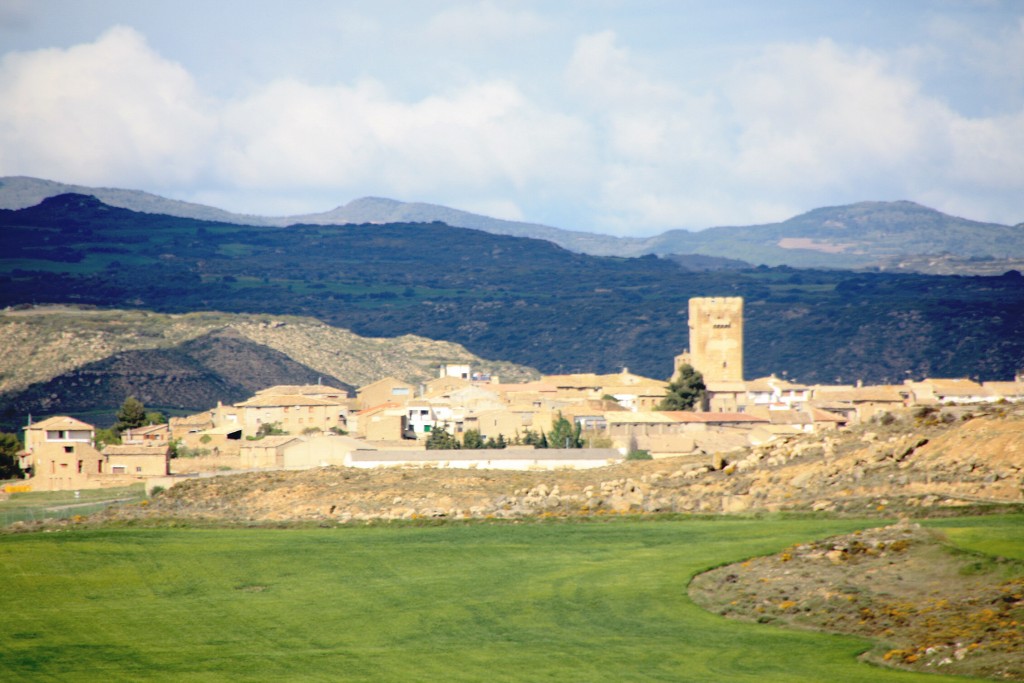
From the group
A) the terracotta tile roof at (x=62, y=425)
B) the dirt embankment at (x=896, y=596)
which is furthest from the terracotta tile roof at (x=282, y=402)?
the dirt embankment at (x=896, y=596)

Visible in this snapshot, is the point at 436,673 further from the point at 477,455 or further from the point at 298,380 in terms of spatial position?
the point at 298,380

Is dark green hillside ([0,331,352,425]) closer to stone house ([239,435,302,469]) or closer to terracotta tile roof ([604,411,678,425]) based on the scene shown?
stone house ([239,435,302,469])

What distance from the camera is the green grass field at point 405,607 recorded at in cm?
2498

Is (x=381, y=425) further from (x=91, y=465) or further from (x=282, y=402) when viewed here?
(x=91, y=465)

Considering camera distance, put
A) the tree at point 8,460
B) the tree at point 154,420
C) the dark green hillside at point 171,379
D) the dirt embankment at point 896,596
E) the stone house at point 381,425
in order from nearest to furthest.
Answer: the dirt embankment at point 896,596
the tree at point 8,460
the stone house at point 381,425
the tree at point 154,420
the dark green hillside at point 171,379

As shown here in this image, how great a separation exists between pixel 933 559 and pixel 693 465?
21.1m

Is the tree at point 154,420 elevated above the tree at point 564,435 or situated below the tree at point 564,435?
above

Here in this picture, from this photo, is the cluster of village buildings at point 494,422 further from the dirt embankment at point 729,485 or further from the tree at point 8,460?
the dirt embankment at point 729,485

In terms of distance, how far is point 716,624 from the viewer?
28156 millimetres

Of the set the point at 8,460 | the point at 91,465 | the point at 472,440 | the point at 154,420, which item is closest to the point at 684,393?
the point at 472,440

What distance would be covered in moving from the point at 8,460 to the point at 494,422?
88.0ft

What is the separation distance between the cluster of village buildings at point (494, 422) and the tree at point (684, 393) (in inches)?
40.9

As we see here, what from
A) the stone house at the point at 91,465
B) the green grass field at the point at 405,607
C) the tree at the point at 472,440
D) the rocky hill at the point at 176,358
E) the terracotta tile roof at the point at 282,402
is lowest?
the green grass field at the point at 405,607

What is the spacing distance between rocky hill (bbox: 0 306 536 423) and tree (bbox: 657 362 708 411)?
50301 mm
